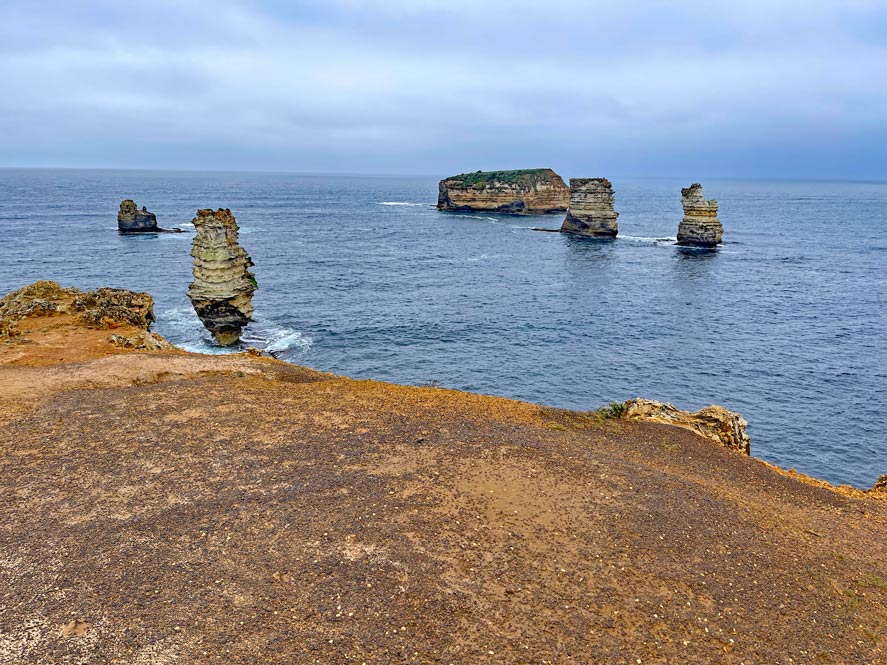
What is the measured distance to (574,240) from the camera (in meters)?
99.8

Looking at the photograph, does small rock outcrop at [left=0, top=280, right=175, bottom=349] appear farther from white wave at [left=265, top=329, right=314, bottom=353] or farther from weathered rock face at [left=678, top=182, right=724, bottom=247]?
weathered rock face at [left=678, top=182, right=724, bottom=247]

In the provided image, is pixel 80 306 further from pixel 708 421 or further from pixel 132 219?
pixel 132 219

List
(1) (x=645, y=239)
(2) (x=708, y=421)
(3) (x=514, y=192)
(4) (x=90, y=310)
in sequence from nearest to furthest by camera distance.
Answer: (2) (x=708, y=421) → (4) (x=90, y=310) → (1) (x=645, y=239) → (3) (x=514, y=192)

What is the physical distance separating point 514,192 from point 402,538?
137226 millimetres

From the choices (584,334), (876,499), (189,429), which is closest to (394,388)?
(189,429)

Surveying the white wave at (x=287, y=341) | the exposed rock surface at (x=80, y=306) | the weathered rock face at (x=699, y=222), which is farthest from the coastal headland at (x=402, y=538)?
the weathered rock face at (x=699, y=222)

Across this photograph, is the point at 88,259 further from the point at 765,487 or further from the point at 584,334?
the point at 765,487

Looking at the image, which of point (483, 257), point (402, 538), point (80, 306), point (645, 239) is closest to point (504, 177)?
point (645, 239)

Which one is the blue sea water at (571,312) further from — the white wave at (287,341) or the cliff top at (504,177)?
the cliff top at (504,177)

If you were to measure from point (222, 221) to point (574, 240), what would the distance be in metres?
73.0

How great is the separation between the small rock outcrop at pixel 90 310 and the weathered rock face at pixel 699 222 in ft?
263

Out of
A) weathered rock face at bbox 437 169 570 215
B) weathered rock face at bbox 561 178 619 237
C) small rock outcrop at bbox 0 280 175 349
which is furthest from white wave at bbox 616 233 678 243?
small rock outcrop at bbox 0 280 175 349

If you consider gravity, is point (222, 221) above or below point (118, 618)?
above

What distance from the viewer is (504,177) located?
146000mm
